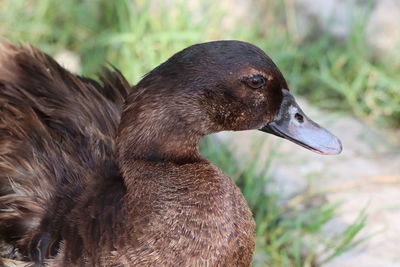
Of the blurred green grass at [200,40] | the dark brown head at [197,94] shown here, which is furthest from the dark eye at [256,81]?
the blurred green grass at [200,40]

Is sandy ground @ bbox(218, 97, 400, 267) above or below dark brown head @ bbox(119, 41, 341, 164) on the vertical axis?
below

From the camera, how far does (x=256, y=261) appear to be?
8.32 ft

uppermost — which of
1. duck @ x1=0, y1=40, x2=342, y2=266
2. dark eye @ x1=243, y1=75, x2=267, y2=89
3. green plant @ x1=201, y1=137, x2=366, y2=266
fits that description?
dark eye @ x1=243, y1=75, x2=267, y2=89

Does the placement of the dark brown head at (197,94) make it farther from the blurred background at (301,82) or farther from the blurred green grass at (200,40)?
the blurred green grass at (200,40)

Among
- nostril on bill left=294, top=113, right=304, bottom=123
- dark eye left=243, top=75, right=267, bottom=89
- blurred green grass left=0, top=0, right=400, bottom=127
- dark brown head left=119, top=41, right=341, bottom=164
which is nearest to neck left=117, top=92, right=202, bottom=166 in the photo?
dark brown head left=119, top=41, right=341, bottom=164

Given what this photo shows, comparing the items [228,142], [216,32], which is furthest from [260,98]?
[216,32]

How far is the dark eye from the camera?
1.83 meters

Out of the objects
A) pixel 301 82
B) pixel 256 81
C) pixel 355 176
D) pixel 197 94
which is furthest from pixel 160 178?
pixel 301 82

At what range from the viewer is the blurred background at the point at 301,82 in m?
2.62

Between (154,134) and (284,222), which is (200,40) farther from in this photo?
(154,134)

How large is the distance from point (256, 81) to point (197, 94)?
0.53ft

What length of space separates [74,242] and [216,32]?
194cm

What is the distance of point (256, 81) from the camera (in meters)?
1.84

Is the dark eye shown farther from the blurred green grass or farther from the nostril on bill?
the blurred green grass
